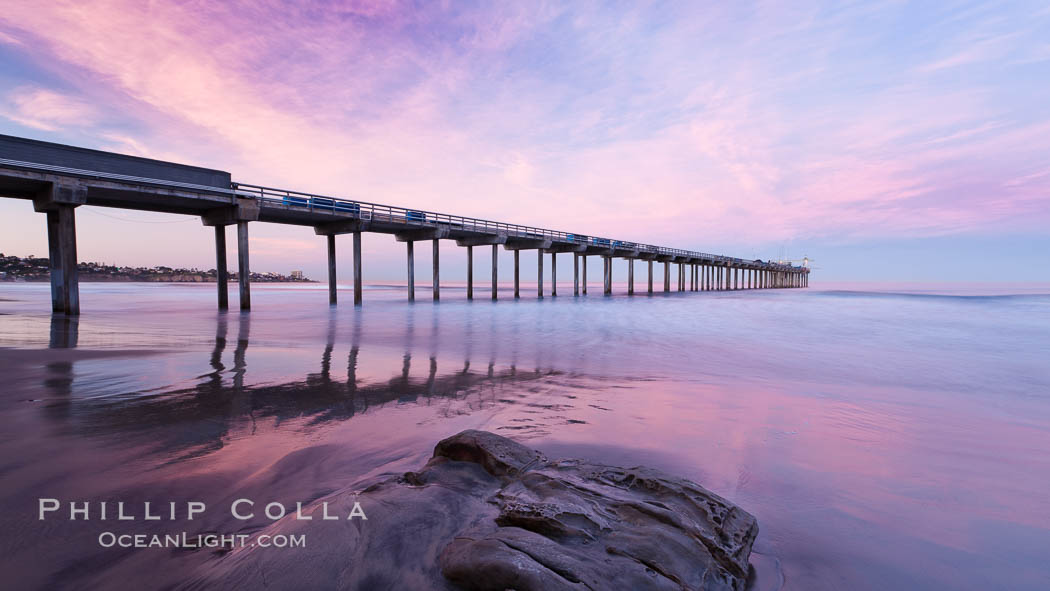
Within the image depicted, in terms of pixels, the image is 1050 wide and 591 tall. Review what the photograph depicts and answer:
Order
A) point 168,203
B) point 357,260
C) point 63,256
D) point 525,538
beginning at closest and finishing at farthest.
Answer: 1. point 525,538
2. point 63,256
3. point 168,203
4. point 357,260

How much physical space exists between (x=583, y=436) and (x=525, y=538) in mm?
2520

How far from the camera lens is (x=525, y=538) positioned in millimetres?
2043

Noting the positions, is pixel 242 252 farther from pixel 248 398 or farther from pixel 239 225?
pixel 248 398

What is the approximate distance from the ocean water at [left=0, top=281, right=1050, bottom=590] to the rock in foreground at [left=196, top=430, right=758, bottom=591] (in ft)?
1.24

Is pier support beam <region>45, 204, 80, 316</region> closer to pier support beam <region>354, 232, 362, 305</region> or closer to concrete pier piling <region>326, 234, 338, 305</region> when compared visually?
concrete pier piling <region>326, 234, 338, 305</region>

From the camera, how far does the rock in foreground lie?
6.09 feet

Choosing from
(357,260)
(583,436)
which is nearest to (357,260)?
(357,260)

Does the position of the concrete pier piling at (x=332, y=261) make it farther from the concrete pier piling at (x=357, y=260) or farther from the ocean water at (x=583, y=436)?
the ocean water at (x=583, y=436)

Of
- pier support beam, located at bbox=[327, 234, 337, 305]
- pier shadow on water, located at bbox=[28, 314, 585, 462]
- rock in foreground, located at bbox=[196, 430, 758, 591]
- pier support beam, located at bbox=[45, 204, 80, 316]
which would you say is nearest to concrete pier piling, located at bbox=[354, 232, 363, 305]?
pier support beam, located at bbox=[327, 234, 337, 305]

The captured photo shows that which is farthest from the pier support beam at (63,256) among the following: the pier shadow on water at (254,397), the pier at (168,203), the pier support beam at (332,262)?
the pier support beam at (332,262)

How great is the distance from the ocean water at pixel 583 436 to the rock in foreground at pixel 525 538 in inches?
14.8

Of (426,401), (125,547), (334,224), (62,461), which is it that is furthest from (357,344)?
(334,224)

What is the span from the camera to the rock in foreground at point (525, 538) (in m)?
1.86

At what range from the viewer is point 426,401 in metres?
5.75
